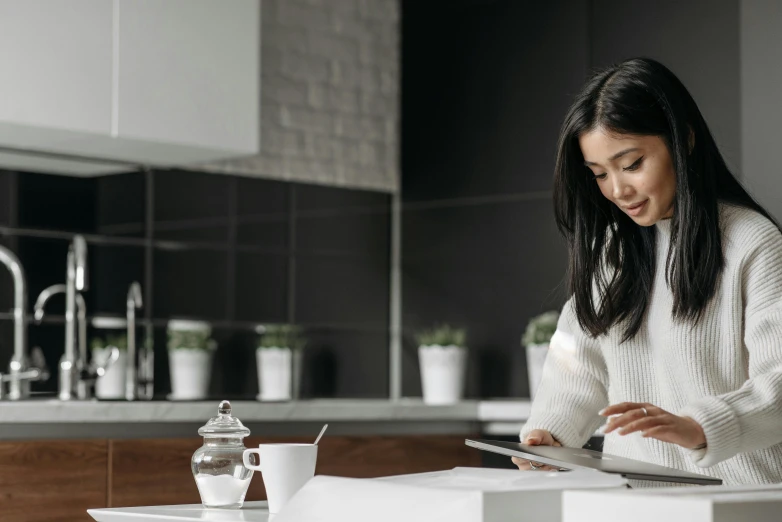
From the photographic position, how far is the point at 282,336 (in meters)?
4.50

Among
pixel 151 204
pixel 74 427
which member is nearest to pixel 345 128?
pixel 151 204

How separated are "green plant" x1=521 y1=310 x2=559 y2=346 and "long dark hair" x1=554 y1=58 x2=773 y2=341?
2072mm

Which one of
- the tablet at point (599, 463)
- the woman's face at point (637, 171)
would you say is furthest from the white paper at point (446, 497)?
the woman's face at point (637, 171)

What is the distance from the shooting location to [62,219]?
3994 millimetres

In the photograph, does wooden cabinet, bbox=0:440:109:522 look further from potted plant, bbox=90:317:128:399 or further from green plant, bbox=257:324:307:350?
green plant, bbox=257:324:307:350

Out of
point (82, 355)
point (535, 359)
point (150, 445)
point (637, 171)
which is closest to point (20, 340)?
point (82, 355)

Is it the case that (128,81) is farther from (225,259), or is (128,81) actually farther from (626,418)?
(626,418)

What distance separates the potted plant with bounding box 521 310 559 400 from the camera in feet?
13.8

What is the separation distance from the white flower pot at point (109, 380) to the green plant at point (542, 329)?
4.73ft

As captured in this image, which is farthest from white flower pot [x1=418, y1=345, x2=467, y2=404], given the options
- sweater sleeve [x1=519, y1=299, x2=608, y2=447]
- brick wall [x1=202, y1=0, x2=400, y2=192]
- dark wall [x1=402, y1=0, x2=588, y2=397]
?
sweater sleeve [x1=519, y1=299, x2=608, y2=447]

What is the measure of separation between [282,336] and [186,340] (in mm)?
413

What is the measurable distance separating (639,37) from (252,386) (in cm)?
189

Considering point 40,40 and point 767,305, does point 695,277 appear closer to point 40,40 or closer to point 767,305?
point 767,305

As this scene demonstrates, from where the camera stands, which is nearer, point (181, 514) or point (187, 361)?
point (181, 514)
